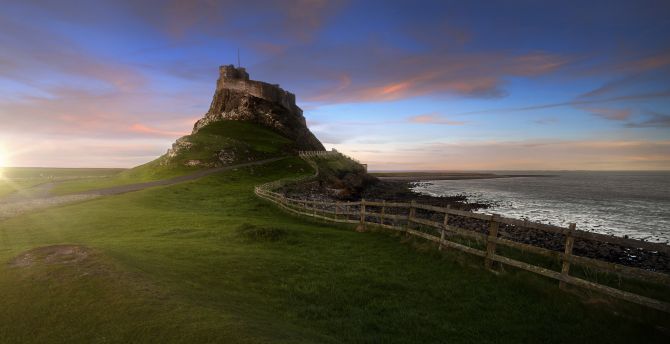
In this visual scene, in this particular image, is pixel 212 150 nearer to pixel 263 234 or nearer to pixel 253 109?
pixel 253 109

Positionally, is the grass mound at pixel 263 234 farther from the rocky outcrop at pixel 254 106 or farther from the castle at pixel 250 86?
the castle at pixel 250 86

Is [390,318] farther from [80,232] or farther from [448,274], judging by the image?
[80,232]

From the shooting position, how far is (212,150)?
69.4 meters

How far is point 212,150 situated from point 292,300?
64.1 meters

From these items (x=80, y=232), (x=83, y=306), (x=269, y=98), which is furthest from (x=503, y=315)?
(x=269, y=98)

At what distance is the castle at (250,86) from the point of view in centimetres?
10769

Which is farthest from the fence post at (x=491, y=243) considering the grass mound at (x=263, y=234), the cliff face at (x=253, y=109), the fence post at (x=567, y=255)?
the cliff face at (x=253, y=109)

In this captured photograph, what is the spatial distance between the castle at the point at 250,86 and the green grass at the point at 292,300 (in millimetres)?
95862

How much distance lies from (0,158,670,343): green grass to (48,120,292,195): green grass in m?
43.2

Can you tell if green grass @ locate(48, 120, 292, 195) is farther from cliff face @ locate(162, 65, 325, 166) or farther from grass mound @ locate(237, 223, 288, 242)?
grass mound @ locate(237, 223, 288, 242)

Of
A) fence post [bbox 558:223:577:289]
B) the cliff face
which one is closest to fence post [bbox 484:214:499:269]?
fence post [bbox 558:223:577:289]

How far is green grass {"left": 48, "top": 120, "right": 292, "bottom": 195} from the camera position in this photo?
185 feet

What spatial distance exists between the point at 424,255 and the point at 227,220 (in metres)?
13.8

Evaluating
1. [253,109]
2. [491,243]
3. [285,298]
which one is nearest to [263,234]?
[285,298]
